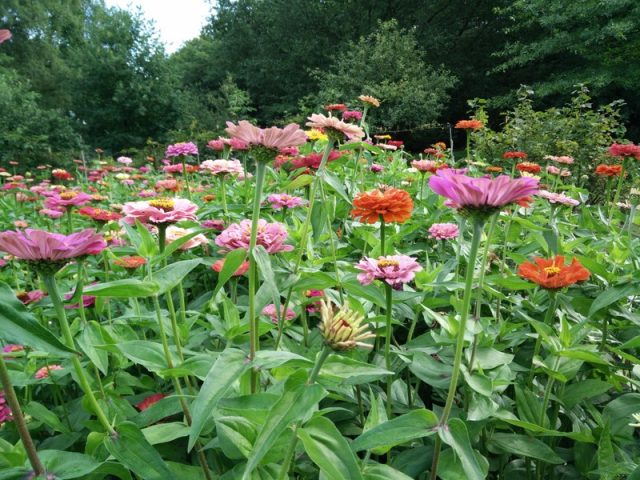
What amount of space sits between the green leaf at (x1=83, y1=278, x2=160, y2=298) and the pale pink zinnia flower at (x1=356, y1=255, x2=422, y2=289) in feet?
1.45

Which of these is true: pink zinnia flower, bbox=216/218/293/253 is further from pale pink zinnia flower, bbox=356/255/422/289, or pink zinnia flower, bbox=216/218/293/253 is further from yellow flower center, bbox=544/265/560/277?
yellow flower center, bbox=544/265/560/277

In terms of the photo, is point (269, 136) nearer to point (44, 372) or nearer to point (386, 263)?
point (386, 263)

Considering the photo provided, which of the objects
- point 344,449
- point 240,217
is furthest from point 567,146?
point 344,449

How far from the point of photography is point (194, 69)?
69.6 ft

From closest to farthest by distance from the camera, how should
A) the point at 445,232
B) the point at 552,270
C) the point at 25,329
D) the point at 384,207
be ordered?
the point at 25,329
the point at 552,270
the point at 384,207
the point at 445,232

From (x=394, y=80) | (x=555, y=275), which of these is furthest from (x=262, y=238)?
(x=394, y=80)

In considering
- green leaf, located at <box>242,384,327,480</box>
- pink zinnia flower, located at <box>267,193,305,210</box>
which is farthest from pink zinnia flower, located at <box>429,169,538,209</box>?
pink zinnia flower, located at <box>267,193,305,210</box>

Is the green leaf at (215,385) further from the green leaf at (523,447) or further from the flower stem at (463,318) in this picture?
the green leaf at (523,447)

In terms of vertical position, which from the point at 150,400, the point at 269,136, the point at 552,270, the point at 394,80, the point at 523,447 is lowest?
the point at 523,447

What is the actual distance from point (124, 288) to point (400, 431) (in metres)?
0.46

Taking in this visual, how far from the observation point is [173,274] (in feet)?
2.53

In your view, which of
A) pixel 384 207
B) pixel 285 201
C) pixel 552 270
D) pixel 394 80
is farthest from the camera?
pixel 394 80

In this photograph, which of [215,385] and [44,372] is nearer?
[215,385]

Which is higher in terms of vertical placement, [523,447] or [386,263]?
[386,263]
